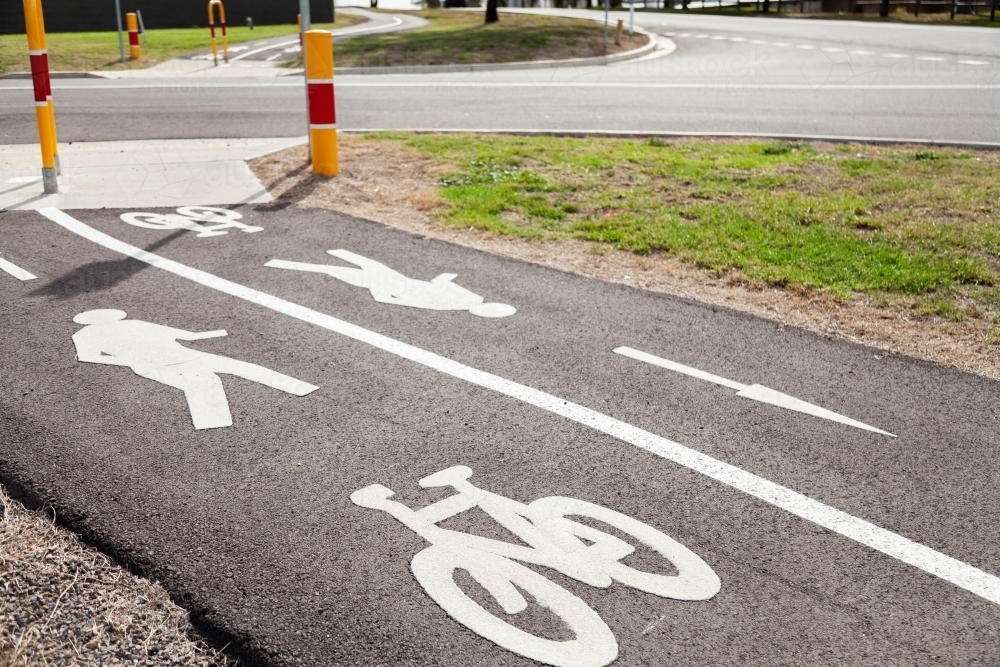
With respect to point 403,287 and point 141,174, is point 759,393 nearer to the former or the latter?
point 403,287

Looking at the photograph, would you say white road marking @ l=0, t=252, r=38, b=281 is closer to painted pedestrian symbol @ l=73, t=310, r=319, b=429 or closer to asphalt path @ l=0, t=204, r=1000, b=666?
asphalt path @ l=0, t=204, r=1000, b=666

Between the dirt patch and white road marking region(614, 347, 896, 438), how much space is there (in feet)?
3.37

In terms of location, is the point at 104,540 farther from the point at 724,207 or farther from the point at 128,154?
the point at 128,154

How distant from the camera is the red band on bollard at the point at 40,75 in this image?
8625 millimetres

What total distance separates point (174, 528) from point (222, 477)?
391mm

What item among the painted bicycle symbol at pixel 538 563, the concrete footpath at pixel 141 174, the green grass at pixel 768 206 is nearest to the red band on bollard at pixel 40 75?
the concrete footpath at pixel 141 174

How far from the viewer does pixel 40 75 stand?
866cm

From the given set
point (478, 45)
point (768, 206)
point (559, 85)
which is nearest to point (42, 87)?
point (768, 206)

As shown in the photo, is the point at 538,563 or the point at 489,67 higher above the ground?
the point at 489,67

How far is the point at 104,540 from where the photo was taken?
11.3 ft

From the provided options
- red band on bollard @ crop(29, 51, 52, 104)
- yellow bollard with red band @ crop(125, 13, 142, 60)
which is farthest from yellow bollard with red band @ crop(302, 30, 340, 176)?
yellow bollard with red band @ crop(125, 13, 142, 60)

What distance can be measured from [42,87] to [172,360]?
493 centimetres

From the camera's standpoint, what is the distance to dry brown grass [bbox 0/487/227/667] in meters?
2.87

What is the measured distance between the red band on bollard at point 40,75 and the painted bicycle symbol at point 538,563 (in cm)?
664
